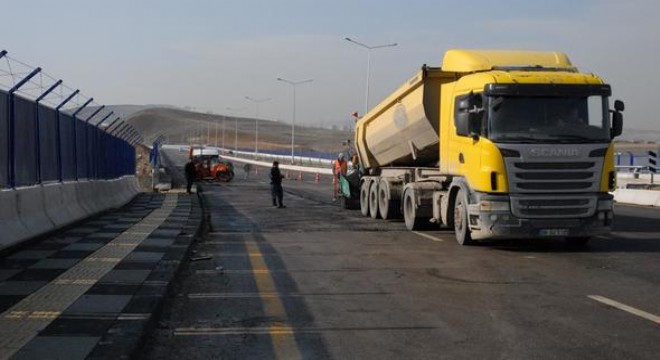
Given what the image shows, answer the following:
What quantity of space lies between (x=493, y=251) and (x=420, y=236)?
2.83 m

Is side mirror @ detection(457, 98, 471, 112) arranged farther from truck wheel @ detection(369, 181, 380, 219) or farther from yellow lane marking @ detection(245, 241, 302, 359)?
truck wheel @ detection(369, 181, 380, 219)

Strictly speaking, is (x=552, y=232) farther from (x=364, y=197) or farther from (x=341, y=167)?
(x=341, y=167)

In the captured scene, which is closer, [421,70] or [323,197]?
[421,70]

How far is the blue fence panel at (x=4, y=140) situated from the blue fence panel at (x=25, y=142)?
434mm

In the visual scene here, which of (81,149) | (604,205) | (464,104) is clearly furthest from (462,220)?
(81,149)

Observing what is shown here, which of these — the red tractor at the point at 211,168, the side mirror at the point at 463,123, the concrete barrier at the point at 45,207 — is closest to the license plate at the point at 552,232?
the side mirror at the point at 463,123

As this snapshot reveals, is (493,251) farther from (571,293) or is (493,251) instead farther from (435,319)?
(435,319)

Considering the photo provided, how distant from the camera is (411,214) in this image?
55.5 ft

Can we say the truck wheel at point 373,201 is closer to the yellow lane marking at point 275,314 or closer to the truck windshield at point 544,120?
the truck windshield at point 544,120

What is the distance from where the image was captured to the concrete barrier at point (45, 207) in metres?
11.1

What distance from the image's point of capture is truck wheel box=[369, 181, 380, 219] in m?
20.5

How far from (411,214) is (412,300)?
27.7 ft

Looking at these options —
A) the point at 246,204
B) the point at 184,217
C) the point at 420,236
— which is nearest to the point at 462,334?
the point at 420,236

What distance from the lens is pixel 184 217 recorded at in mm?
18688
